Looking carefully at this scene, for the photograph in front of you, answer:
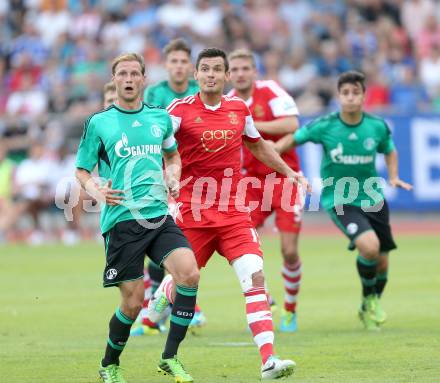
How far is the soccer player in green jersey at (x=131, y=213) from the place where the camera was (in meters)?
8.60

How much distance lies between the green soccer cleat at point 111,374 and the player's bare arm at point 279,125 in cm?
445

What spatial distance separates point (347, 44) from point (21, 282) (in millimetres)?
11739

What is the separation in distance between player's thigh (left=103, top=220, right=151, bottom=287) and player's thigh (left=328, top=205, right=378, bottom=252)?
3.87 metres

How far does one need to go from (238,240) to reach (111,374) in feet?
5.14

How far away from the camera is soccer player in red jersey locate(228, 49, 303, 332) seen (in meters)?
12.6

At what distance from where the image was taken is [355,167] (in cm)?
1247

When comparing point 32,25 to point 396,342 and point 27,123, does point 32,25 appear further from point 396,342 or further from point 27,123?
point 396,342

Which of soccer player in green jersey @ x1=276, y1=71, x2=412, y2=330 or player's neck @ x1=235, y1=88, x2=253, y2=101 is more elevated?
player's neck @ x1=235, y1=88, x2=253, y2=101

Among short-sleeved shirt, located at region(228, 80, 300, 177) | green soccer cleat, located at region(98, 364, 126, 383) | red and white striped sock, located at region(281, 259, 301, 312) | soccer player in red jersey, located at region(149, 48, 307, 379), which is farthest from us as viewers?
short-sleeved shirt, located at region(228, 80, 300, 177)

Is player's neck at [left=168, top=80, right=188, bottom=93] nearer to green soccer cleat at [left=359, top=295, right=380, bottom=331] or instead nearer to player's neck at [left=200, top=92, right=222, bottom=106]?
player's neck at [left=200, top=92, right=222, bottom=106]

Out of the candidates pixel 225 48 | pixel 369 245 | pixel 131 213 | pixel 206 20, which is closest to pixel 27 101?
pixel 206 20

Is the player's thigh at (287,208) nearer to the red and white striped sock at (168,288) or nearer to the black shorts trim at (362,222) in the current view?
the black shorts trim at (362,222)

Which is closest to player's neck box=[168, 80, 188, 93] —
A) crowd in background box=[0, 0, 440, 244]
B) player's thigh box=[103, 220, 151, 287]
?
player's thigh box=[103, 220, 151, 287]

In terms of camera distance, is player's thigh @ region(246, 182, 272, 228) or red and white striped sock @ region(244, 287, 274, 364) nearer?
red and white striped sock @ region(244, 287, 274, 364)
